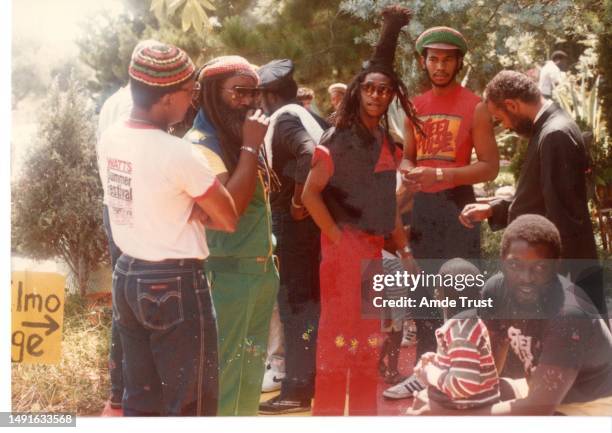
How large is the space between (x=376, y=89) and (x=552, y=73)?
2.92 ft

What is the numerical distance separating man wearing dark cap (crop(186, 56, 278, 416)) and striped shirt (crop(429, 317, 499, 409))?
0.88m

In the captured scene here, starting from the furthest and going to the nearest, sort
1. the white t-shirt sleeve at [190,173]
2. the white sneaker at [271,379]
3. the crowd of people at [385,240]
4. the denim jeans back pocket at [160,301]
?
the white sneaker at [271,379] < the crowd of people at [385,240] < the white t-shirt sleeve at [190,173] < the denim jeans back pocket at [160,301]

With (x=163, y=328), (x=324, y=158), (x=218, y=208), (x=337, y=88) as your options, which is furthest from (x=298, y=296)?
(x=337, y=88)

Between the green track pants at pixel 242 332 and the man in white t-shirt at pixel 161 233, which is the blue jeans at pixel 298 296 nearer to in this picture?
the green track pants at pixel 242 332

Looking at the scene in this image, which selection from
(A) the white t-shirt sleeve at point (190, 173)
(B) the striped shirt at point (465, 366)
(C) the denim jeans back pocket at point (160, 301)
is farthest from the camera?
(B) the striped shirt at point (465, 366)

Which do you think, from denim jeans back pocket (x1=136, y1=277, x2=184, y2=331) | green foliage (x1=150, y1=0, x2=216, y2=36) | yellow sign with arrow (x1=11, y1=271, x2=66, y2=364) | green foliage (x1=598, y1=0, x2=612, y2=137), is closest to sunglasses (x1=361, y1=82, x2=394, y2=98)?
green foliage (x1=150, y1=0, x2=216, y2=36)

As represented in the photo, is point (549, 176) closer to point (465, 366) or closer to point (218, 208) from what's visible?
point (465, 366)

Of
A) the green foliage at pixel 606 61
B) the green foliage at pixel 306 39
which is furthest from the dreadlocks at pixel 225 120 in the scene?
the green foliage at pixel 606 61

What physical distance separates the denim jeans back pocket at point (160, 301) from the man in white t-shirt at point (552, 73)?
2.03 metres

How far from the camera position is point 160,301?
Result: 3.05 meters

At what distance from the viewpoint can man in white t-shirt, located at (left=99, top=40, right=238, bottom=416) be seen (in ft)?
10.2

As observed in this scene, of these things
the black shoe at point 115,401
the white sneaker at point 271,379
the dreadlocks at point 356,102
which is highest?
the dreadlocks at point 356,102

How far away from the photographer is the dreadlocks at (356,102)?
374cm

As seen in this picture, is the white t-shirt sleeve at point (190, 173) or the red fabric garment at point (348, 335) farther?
the red fabric garment at point (348, 335)
